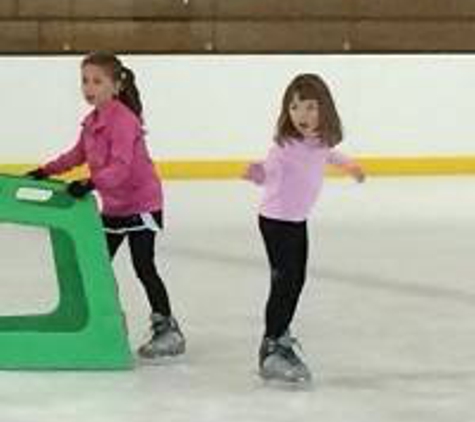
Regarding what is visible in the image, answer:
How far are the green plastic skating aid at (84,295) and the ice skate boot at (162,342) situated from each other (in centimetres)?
10

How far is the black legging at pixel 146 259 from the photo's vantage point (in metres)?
3.84

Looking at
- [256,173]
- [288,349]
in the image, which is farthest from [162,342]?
[256,173]

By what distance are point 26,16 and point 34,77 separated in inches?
42.6

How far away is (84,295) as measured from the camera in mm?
3807

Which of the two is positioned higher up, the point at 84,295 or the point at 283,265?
the point at 283,265

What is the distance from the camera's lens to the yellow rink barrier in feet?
27.8

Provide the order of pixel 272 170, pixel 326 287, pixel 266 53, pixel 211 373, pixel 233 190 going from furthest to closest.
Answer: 1. pixel 266 53
2. pixel 233 190
3. pixel 326 287
4. pixel 211 373
5. pixel 272 170

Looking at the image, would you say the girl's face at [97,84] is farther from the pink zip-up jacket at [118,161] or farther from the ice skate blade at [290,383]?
the ice skate blade at [290,383]

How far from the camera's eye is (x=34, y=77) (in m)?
8.30

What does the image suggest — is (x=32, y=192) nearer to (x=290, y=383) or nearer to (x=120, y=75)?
(x=120, y=75)

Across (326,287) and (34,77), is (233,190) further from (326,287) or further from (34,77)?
(326,287)

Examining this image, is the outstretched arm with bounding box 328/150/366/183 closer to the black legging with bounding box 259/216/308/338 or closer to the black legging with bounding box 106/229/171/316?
the black legging with bounding box 259/216/308/338

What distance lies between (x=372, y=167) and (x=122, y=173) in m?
5.29

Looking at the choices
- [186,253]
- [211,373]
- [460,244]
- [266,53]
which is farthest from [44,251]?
[266,53]
